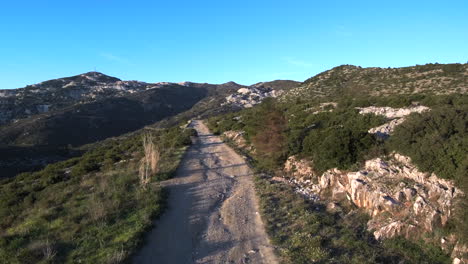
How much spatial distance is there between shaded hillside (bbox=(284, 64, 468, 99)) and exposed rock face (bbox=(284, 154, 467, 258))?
67.0ft

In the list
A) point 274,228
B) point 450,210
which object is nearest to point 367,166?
point 450,210

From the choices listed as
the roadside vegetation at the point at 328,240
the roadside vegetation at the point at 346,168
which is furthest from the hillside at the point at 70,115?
the roadside vegetation at the point at 328,240

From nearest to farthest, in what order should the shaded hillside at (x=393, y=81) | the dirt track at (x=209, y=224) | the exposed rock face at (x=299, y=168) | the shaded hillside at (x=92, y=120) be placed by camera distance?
the dirt track at (x=209, y=224), the exposed rock face at (x=299, y=168), the shaded hillside at (x=393, y=81), the shaded hillside at (x=92, y=120)

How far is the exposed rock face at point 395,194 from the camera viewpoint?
314 inches

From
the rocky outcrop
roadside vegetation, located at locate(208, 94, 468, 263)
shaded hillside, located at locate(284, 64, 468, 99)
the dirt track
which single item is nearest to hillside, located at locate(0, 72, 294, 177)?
the rocky outcrop

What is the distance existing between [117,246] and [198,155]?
12.0 meters

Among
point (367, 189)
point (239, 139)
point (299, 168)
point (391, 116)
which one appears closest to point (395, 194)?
point (367, 189)

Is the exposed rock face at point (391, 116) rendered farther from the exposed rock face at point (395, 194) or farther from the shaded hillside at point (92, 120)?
the shaded hillside at point (92, 120)

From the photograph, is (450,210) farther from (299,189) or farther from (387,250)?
(299,189)

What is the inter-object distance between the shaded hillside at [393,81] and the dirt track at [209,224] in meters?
23.5

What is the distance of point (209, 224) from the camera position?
902 centimetres

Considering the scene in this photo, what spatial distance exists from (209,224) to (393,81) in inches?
1392

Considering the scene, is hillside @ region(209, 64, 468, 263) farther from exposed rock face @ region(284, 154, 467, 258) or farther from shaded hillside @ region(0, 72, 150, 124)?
shaded hillside @ region(0, 72, 150, 124)

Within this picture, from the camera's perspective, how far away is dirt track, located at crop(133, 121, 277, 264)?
7.26 meters
